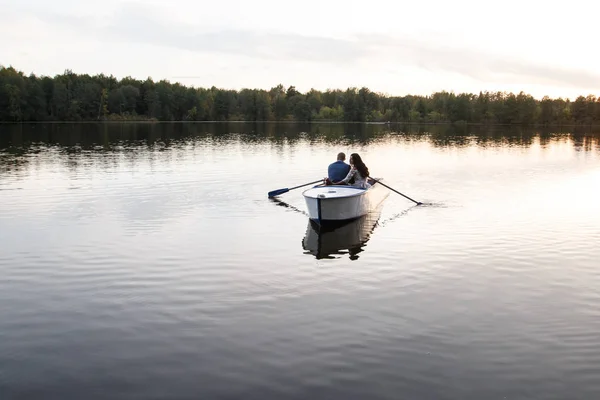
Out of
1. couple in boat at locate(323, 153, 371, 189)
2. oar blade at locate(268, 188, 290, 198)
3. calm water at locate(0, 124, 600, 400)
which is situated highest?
couple in boat at locate(323, 153, 371, 189)

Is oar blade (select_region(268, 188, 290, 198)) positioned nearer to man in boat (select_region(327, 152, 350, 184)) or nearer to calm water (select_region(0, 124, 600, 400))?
calm water (select_region(0, 124, 600, 400))

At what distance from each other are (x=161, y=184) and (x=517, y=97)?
564ft

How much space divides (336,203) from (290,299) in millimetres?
7686

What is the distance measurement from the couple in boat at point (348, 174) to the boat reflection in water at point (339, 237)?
1444 millimetres

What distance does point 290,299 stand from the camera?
11.1m

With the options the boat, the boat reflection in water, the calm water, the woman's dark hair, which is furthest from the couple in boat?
the calm water

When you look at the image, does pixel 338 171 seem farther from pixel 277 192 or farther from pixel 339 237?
pixel 277 192

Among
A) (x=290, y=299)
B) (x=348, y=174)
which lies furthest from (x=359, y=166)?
(x=290, y=299)

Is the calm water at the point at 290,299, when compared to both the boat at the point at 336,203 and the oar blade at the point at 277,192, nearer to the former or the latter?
the boat at the point at 336,203

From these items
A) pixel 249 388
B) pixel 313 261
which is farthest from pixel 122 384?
pixel 313 261

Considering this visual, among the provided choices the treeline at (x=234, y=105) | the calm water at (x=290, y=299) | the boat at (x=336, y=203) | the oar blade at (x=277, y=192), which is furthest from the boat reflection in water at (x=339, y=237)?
the treeline at (x=234, y=105)

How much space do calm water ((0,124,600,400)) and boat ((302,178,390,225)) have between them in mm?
651

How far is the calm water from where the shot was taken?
7.62 metres

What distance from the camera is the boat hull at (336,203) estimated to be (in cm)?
1819
